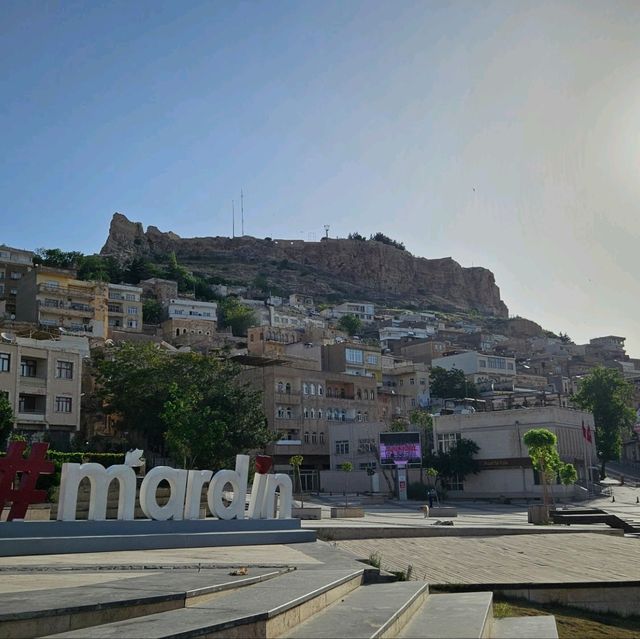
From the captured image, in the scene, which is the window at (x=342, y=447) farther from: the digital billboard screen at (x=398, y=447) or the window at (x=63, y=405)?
the window at (x=63, y=405)

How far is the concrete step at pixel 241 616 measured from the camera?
6680 mm

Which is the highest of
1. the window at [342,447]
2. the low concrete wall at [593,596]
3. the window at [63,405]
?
the window at [63,405]

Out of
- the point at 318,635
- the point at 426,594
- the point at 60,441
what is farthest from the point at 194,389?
the point at 318,635

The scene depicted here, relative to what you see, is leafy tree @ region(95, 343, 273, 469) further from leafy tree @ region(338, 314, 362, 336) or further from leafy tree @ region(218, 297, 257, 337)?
leafy tree @ region(338, 314, 362, 336)

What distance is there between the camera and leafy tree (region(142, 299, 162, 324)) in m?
92.9

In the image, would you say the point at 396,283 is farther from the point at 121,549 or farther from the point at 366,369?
the point at 121,549

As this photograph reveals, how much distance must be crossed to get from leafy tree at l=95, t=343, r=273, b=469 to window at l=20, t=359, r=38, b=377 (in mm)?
4665

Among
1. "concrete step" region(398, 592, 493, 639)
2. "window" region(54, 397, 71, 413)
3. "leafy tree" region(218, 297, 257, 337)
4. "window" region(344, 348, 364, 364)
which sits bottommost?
"concrete step" region(398, 592, 493, 639)

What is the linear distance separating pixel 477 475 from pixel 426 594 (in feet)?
148

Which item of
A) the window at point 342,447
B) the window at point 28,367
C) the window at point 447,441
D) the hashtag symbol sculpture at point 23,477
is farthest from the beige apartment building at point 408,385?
the hashtag symbol sculpture at point 23,477

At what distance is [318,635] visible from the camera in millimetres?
7176

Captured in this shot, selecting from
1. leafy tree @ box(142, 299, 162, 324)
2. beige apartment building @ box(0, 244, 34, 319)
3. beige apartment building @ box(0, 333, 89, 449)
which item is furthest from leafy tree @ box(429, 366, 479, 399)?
beige apartment building @ box(0, 333, 89, 449)

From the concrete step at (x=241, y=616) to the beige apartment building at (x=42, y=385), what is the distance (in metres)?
35.2

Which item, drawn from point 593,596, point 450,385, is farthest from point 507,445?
point 593,596
